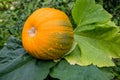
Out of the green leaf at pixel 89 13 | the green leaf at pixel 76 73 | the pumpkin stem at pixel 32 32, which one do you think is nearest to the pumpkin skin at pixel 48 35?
the pumpkin stem at pixel 32 32

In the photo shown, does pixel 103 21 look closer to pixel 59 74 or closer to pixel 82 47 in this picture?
pixel 82 47

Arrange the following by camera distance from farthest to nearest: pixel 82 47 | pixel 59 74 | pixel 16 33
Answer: pixel 16 33 < pixel 82 47 < pixel 59 74

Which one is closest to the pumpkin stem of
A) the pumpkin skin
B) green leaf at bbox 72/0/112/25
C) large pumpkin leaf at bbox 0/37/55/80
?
the pumpkin skin

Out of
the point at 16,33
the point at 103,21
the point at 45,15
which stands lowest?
the point at 16,33

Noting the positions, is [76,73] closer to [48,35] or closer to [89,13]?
[48,35]

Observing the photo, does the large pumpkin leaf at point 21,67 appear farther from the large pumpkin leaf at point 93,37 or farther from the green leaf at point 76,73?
the large pumpkin leaf at point 93,37

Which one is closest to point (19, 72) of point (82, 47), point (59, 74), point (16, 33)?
point (59, 74)
